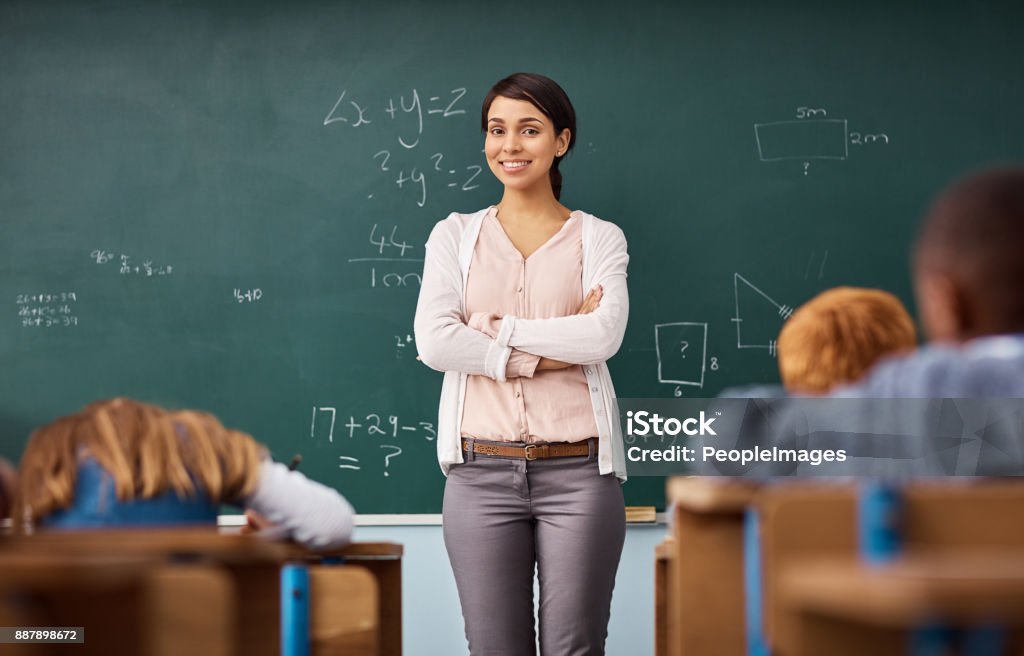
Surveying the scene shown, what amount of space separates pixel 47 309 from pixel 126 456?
247cm

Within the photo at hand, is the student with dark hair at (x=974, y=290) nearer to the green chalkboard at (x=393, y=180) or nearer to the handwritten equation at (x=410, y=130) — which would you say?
the green chalkboard at (x=393, y=180)

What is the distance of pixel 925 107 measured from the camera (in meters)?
4.25

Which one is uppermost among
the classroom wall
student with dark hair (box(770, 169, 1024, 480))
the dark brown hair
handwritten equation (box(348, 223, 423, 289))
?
the dark brown hair

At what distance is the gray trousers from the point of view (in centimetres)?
315

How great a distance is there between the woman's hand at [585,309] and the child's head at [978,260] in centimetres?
166

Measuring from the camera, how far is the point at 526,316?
3324 millimetres

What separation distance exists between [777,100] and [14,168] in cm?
273

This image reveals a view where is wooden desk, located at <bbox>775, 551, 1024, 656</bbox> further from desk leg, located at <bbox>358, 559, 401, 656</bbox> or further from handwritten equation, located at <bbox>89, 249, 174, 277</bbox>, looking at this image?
handwritten equation, located at <bbox>89, 249, 174, 277</bbox>

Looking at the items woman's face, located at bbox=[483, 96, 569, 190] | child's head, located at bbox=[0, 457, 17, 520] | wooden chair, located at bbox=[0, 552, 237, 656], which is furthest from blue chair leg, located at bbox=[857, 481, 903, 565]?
woman's face, located at bbox=[483, 96, 569, 190]

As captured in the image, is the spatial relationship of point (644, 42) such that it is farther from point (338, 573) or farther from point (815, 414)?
point (338, 573)

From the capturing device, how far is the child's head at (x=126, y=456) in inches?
78.5

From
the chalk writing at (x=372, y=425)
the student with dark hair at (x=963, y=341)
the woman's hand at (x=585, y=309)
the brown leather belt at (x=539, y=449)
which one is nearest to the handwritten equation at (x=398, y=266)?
the chalk writing at (x=372, y=425)

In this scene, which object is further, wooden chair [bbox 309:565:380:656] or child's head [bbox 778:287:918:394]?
child's head [bbox 778:287:918:394]

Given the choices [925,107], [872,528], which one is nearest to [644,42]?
[925,107]
